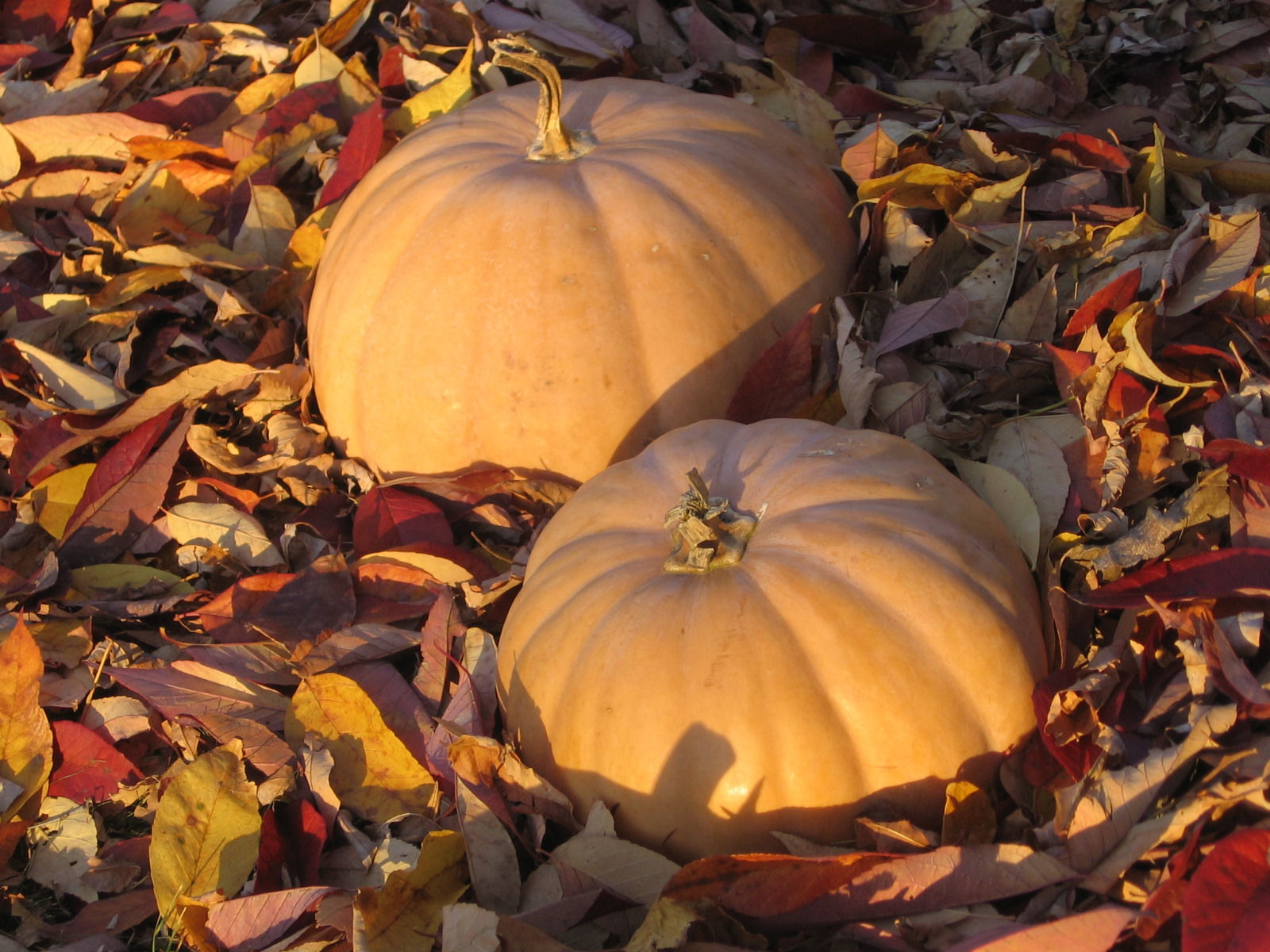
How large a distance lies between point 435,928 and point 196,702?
79cm

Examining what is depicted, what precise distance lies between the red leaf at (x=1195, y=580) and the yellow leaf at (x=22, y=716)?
198 cm

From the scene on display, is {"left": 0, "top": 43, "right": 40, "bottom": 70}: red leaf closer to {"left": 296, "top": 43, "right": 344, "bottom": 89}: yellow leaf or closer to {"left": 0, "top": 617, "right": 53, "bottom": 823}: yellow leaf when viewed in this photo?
{"left": 296, "top": 43, "right": 344, "bottom": 89}: yellow leaf

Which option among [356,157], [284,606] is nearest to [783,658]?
[284,606]

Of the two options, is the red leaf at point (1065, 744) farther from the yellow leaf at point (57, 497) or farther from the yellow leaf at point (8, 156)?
the yellow leaf at point (8, 156)

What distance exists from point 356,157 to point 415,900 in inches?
86.8

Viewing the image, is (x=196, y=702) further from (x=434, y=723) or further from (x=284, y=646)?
(x=434, y=723)

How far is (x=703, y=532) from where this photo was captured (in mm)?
1944

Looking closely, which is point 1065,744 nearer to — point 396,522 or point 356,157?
point 396,522

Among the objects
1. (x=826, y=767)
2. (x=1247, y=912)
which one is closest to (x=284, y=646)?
(x=826, y=767)

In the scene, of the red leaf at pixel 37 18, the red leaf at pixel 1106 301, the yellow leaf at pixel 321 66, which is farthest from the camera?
the red leaf at pixel 37 18

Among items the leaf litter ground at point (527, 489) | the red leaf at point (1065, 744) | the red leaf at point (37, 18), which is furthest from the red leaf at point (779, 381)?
the red leaf at point (37, 18)

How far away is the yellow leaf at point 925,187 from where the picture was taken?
283cm

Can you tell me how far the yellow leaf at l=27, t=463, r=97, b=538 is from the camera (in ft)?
9.33

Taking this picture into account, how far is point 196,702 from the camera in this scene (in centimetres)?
237
